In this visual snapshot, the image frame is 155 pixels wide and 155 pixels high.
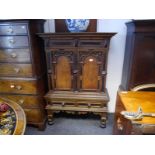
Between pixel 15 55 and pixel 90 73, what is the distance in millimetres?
970

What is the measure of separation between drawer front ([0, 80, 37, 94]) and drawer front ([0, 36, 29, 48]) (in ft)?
1.50

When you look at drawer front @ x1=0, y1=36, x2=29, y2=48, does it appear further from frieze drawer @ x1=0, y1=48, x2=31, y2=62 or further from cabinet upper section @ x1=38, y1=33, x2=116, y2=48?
cabinet upper section @ x1=38, y1=33, x2=116, y2=48

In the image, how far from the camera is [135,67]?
1.71 metres

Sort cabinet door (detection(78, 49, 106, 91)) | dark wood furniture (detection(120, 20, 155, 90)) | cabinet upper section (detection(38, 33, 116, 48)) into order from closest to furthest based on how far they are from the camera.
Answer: dark wood furniture (detection(120, 20, 155, 90)) < cabinet upper section (detection(38, 33, 116, 48)) < cabinet door (detection(78, 49, 106, 91))

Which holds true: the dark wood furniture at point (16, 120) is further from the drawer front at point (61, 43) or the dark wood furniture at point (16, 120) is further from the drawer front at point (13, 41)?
the drawer front at point (61, 43)

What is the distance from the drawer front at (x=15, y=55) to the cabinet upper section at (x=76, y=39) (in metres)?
0.28

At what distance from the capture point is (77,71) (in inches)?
73.5

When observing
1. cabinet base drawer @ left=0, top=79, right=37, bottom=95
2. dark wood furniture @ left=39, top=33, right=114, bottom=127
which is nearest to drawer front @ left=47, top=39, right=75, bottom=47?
dark wood furniture @ left=39, top=33, right=114, bottom=127

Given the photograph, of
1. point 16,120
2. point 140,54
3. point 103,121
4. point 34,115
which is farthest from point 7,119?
point 140,54

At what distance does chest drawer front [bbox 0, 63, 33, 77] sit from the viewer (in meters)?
1.73

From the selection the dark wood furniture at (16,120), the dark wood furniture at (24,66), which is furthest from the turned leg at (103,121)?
the dark wood furniture at (16,120)
